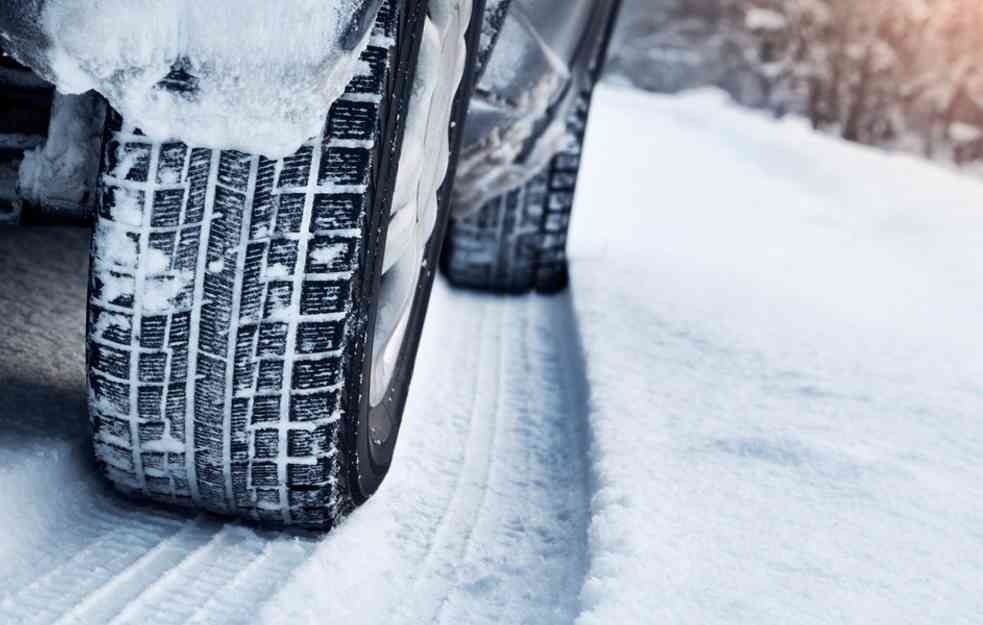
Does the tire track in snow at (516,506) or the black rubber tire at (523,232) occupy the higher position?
the black rubber tire at (523,232)

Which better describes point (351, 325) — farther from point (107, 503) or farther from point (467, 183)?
point (467, 183)

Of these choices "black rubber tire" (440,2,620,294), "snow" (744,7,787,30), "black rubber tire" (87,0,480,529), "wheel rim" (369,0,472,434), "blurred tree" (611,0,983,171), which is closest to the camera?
"black rubber tire" (87,0,480,529)

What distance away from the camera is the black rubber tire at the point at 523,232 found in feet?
8.11

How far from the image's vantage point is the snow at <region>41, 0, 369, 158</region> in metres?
0.88

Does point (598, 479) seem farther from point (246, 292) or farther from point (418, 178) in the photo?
point (246, 292)

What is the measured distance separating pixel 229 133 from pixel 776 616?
25.3 inches

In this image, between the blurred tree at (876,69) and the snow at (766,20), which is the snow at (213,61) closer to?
the blurred tree at (876,69)

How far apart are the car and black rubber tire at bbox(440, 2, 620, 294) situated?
1248mm

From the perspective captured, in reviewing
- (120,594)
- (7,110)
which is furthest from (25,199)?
(120,594)

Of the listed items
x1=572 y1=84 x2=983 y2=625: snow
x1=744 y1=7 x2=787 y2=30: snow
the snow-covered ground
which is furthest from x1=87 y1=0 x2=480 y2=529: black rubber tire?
x1=744 y1=7 x2=787 y2=30: snow

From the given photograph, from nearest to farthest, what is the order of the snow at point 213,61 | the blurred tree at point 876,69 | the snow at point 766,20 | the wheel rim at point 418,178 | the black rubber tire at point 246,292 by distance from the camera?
the snow at point 213,61 < the black rubber tire at point 246,292 < the wheel rim at point 418,178 < the blurred tree at point 876,69 < the snow at point 766,20

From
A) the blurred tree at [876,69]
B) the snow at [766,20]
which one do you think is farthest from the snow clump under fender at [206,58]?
the snow at [766,20]

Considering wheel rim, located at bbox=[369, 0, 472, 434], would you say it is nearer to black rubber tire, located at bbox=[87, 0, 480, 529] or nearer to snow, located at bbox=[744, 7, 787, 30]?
black rubber tire, located at bbox=[87, 0, 480, 529]

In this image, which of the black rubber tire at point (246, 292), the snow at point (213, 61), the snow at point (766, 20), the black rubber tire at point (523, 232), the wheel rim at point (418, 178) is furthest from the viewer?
the snow at point (766, 20)
